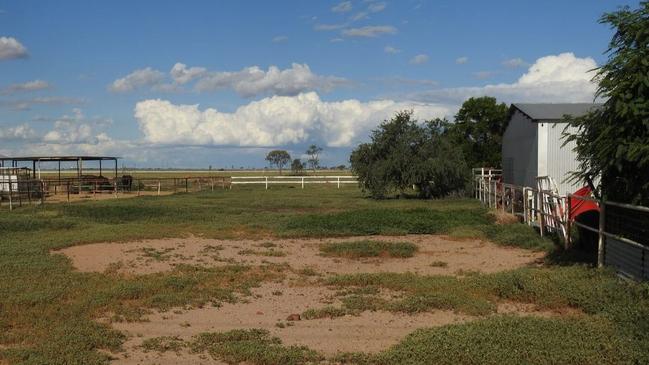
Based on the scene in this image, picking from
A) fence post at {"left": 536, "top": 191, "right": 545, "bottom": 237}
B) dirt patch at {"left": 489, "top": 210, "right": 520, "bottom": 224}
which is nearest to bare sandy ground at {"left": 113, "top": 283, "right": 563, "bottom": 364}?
fence post at {"left": 536, "top": 191, "right": 545, "bottom": 237}

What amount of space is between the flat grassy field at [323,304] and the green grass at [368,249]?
0.15ft

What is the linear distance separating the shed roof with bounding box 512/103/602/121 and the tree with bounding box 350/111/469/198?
241 inches

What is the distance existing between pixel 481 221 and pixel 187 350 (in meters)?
14.7

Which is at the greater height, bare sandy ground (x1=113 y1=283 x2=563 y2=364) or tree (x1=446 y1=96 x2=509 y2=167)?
tree (x1=446 y1=96 x2=509 y2=167)

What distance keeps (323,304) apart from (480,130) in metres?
39.7

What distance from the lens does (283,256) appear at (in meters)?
13.4

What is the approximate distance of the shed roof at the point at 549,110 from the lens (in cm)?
2492

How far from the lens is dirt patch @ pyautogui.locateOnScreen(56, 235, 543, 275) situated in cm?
1182

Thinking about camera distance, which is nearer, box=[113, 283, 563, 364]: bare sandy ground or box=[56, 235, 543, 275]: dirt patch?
box=[113, 283, 563, 364]: bare sandy ground

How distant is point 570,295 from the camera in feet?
26.8

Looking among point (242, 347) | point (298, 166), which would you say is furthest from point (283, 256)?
point (298, 166)

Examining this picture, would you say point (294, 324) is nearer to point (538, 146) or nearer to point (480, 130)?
point (538, 146)

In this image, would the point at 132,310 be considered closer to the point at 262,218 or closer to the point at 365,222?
the point at 365,222

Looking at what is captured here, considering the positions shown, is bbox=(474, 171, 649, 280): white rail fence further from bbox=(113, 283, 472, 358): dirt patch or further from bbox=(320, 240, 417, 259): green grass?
bbox=(320, 240, 417, 259): green grass
